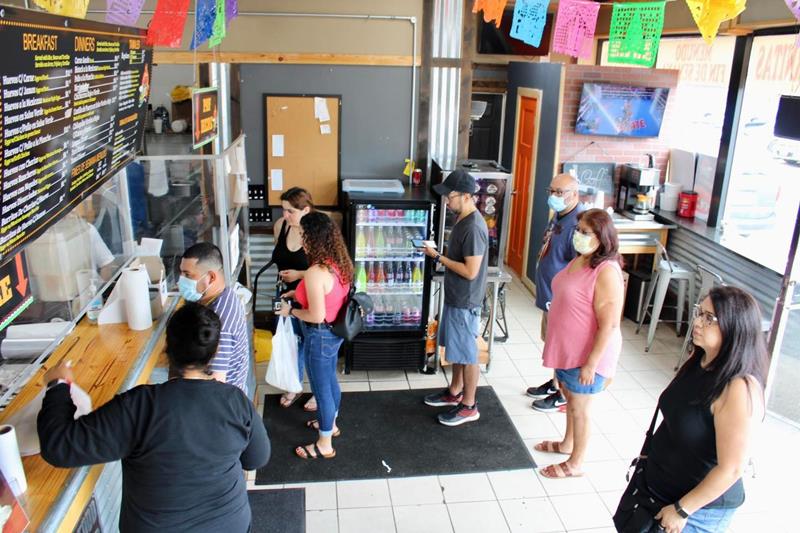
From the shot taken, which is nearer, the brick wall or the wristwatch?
the wristwatch

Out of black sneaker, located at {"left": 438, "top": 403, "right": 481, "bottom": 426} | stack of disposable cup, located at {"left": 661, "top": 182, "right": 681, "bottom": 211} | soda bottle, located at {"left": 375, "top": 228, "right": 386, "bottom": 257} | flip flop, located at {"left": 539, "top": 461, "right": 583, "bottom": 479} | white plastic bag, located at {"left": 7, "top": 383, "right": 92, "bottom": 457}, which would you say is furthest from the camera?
stack of disposable cup, located at {"left": 661, "top": 182, "right": 681, "bottom": 211}

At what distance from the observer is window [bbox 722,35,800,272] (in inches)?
226

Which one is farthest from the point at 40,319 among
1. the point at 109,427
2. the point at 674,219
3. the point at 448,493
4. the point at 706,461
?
the point at 674,219

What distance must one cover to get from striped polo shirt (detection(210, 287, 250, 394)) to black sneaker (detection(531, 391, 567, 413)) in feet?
9.05

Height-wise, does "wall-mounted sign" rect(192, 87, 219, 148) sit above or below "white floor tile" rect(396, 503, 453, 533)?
above

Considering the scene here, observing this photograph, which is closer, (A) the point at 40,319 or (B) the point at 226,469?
(B) the point at 226,469

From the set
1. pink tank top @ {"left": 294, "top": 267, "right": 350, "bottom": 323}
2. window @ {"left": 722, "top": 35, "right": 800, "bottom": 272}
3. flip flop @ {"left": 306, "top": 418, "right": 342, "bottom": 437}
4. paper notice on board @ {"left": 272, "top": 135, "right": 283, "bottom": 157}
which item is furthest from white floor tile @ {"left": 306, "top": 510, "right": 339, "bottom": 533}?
window @ {"left": 722, "top": 35, "right": 800, "bottom": 272}

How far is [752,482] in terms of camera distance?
4418 millimetres

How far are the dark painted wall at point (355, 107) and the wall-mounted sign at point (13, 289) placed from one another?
154 inches

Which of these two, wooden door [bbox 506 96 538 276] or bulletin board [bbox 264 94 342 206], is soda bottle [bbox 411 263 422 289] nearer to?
bulletin board [bbox 264 94 342 206]

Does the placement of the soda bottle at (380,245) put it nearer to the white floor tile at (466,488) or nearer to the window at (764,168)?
the white floor tile at (466,488)

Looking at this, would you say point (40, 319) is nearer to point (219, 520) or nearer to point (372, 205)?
point (219, 520)

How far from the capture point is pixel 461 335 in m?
4.79

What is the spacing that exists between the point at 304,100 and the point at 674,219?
401 cm
